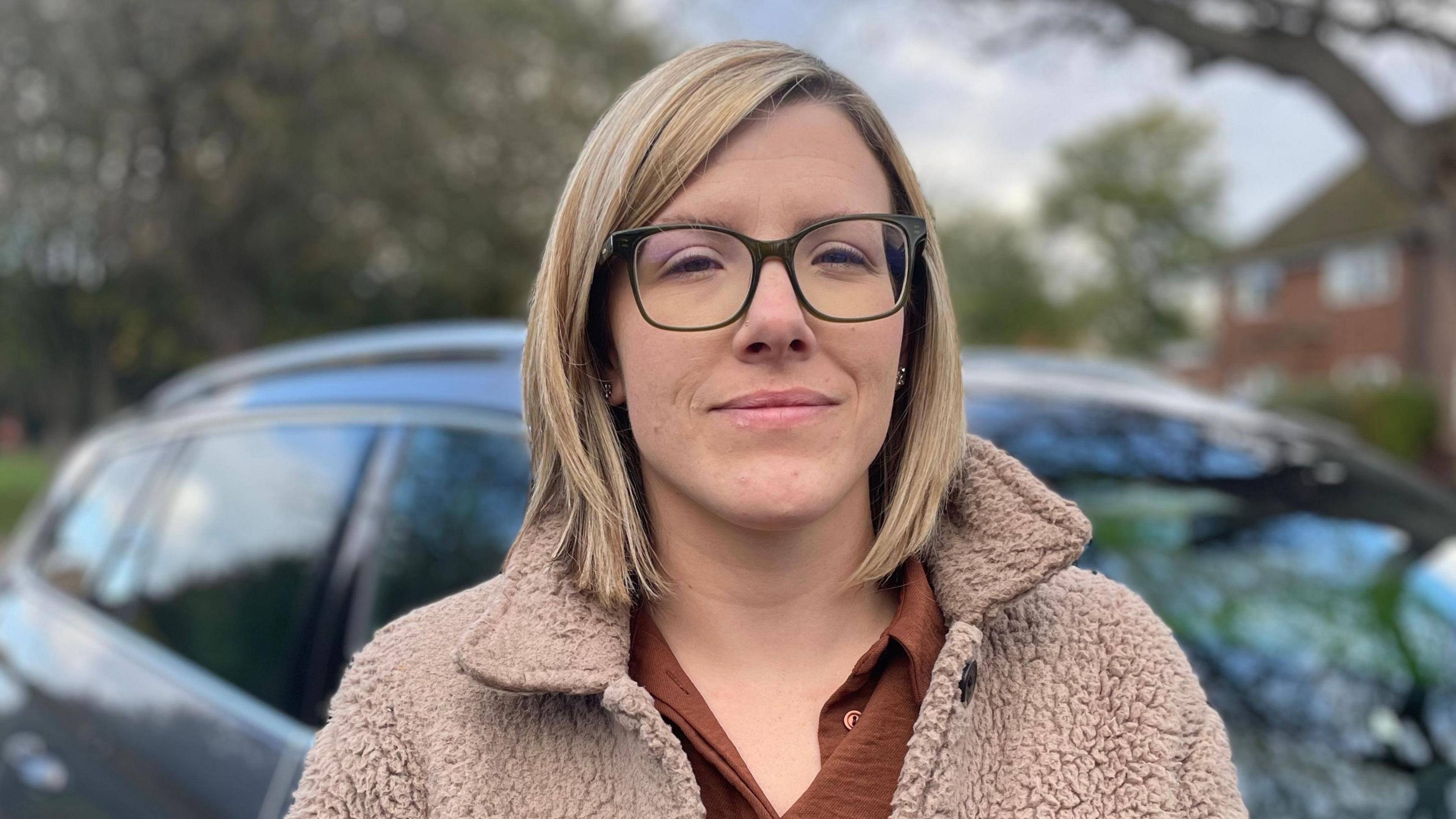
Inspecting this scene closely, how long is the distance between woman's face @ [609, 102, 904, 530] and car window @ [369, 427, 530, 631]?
1.05m

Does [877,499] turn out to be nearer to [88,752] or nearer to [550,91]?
[88,752]

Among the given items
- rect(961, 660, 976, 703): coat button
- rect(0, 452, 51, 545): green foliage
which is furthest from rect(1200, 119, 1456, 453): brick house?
rect(961, 660, 976, 703): coat button

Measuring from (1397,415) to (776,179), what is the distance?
27.5 meters

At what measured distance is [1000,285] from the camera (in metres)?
64.8

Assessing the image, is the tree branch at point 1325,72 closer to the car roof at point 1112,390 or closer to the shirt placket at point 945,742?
the car roof at point 1112,390

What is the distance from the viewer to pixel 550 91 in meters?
27.7

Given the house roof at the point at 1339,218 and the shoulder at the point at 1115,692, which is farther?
the house roof at the point at 1339,218

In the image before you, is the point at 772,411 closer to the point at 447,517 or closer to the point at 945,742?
the point at 945,742

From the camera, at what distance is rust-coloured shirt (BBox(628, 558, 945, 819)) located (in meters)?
1.29

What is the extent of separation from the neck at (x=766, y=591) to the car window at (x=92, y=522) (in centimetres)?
248

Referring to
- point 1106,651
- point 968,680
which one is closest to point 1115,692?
point 1106,651

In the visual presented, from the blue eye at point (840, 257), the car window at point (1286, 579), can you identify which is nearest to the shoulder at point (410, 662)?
the blue eye at point (840, 257)

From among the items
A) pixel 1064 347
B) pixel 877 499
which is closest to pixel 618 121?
pixel 877 499

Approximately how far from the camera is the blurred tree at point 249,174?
17516 mm
